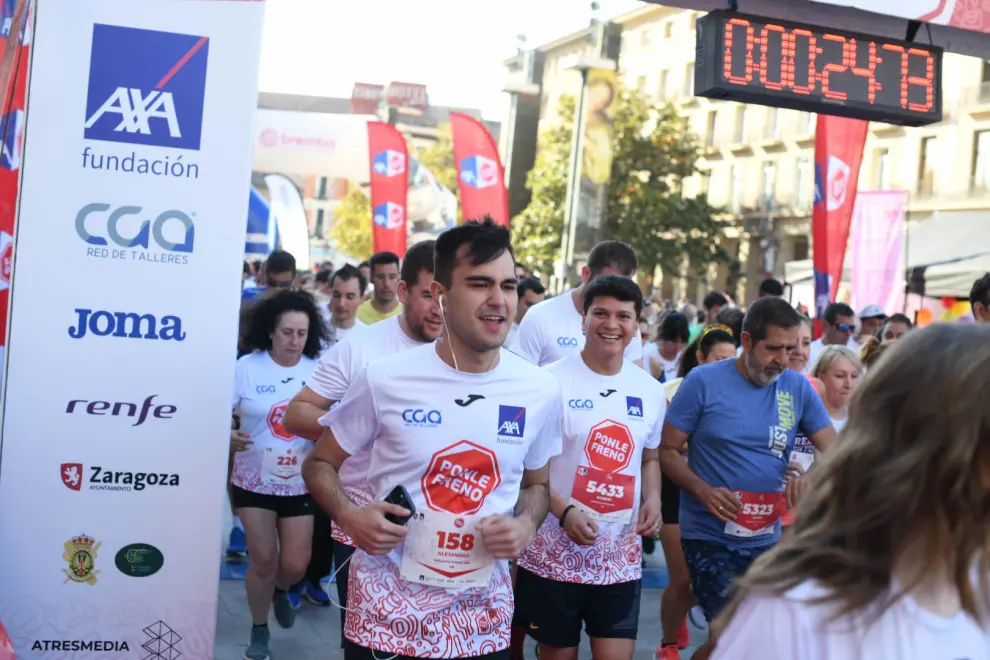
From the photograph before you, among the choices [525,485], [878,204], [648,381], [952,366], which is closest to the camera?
[952,366]

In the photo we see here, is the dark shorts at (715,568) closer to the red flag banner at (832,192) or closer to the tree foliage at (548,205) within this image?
the red flag banner at (832,192)

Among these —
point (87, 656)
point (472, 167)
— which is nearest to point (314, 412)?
point (87, 656)

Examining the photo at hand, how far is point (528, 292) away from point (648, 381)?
555 cm

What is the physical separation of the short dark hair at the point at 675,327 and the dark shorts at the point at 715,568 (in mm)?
4507

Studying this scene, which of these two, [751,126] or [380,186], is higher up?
[751,126]

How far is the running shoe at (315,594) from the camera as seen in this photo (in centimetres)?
734

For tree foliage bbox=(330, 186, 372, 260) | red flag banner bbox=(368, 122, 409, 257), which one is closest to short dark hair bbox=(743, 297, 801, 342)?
red flag banner bbox=(368, 122, 409, 257)

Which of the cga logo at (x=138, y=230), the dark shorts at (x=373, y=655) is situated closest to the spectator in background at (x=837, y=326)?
the cga logo at (x=138, y=230)

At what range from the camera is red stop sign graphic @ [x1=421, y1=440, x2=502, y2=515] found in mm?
3389

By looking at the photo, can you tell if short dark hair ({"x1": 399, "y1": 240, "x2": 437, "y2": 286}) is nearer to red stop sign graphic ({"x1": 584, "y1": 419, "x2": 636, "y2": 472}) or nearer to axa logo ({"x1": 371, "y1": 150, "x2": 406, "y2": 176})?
red stop sign graphic ({"x1": 584, "y1": 419, "x2": 636, "y2": 472})

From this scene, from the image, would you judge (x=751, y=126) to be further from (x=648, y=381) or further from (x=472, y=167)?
(x=648, y=381)

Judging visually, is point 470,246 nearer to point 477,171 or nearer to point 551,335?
point 551,335

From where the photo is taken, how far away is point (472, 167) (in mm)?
16078

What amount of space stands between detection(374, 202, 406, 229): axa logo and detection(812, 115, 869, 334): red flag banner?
7246mm
